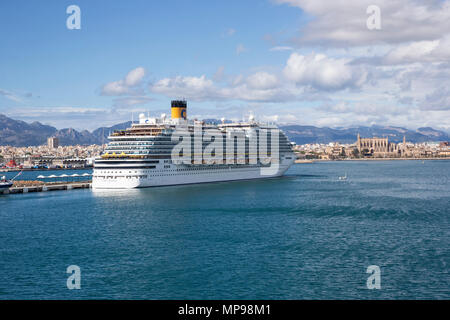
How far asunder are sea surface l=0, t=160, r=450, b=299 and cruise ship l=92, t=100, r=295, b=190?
30.4ft

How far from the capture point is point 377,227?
29.7 meters

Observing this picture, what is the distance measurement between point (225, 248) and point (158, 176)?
99.4 feet

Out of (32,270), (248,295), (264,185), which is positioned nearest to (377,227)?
(248,295)

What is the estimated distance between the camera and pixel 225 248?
24.3 meters

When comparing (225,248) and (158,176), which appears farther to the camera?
(158,176)

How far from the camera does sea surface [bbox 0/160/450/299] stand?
1816 cm

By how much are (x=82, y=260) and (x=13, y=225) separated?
1223 centimetres
